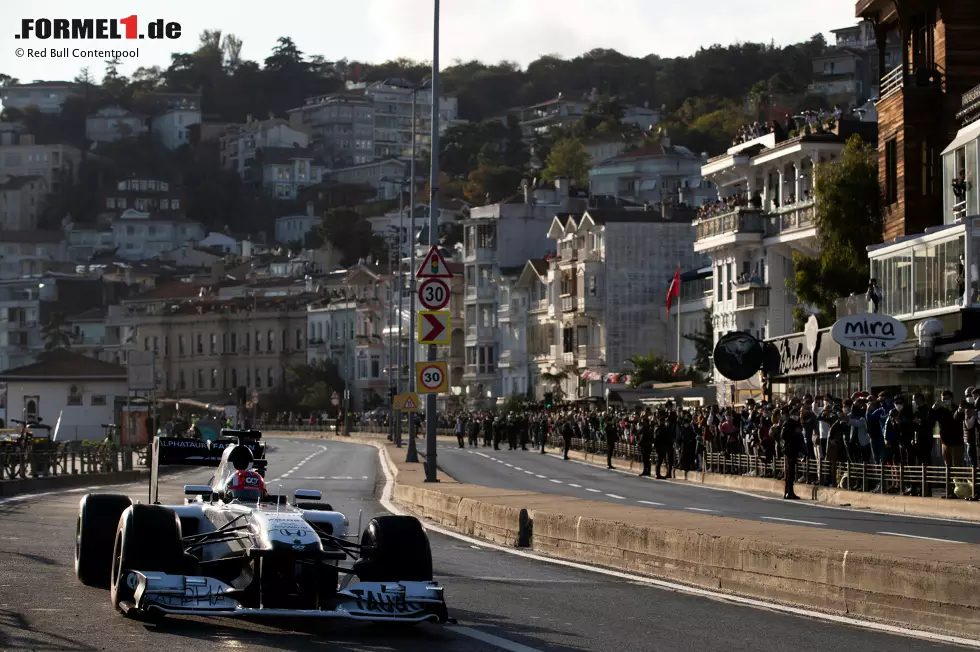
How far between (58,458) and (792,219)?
126 feet

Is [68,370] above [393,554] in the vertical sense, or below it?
above

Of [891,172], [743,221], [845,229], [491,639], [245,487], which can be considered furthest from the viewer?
[743,221]

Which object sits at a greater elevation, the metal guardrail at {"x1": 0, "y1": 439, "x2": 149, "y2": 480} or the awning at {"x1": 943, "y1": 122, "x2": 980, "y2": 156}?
the awning at {"x1": 943, "y1": 122, "x2": 980, "y2": 156}

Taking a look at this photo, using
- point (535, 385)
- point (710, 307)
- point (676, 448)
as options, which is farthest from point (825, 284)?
point (535, 385)

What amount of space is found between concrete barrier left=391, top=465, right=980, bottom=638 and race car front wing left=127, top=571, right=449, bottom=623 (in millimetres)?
3467

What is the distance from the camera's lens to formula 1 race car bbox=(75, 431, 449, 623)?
43.5 ft

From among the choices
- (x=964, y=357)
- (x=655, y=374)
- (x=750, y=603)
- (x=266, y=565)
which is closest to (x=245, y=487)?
A: (x=266, y=565)

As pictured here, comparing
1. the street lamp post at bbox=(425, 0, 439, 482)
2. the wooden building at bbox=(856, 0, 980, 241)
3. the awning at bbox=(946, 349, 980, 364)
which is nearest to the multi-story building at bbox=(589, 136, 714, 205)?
the wooden building at bbox=(856, 0, 980, 241)

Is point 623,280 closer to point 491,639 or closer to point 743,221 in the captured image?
point 743,221

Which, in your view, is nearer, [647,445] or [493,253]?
[647,445]

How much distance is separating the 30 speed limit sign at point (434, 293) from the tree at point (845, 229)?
31.6 metres

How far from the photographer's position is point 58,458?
4703cm

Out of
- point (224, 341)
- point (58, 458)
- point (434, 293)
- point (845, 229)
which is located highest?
point (224, 341)

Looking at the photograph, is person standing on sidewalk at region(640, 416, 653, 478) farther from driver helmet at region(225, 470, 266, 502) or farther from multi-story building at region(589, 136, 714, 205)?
multi-story building at region(589, 136, 714, 205)
